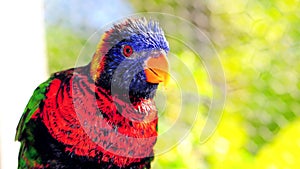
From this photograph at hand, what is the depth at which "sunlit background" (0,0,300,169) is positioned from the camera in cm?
112

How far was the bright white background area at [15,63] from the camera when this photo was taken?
0.88 m

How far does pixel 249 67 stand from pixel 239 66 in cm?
4

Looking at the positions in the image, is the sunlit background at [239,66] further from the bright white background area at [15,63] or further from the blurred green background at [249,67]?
the bright white background area at [15,63]

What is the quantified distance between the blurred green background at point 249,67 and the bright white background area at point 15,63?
9.2 inches

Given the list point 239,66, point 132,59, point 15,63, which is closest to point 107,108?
point 132,59

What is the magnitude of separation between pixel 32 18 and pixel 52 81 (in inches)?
10.5

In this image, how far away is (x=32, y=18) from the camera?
908mm

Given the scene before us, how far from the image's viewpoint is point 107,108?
653 mm

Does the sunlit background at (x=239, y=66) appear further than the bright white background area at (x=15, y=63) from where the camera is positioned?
Yes

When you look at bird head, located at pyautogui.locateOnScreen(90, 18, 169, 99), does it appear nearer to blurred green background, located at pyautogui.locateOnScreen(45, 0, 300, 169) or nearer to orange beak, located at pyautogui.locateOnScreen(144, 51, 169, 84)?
orange beak, located at pyautogui.locateOnScreen(144, 51, 169, 84)

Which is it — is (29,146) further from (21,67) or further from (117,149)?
(21,67)

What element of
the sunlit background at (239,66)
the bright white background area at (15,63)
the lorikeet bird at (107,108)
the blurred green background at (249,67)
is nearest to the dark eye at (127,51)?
the lorikeet bird at (107,108)

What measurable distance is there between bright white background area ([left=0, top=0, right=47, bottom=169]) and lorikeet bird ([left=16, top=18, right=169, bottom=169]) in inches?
9.5

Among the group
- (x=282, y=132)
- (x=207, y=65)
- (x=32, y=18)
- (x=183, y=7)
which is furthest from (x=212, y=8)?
(x=32, y=18)
